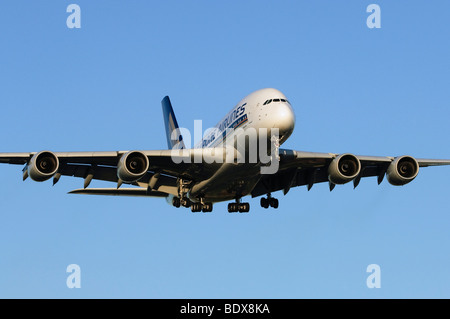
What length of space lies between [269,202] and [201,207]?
14.5 ft

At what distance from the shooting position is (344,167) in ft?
141

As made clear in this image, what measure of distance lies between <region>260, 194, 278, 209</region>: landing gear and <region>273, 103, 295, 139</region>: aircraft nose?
969cm

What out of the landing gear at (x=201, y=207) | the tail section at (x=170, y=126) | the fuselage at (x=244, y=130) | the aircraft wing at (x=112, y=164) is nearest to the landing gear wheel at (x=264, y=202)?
the fuselage at (x=244, y=130)

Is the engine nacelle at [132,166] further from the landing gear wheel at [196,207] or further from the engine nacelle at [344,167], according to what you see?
the engine nacelle at [344,167]

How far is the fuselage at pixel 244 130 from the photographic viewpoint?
37906 millimetres

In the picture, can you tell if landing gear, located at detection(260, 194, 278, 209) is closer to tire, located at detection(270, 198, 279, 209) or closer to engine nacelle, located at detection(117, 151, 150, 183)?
tire, located at detection(270, 198, 279, 209)

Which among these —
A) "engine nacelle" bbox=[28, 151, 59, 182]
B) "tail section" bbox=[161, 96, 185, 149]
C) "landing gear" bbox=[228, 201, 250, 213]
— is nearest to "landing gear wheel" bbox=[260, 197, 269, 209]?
"landing gear" bbox=[228, 201, 250, 213]

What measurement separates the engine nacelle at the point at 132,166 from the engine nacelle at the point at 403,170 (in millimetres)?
14385

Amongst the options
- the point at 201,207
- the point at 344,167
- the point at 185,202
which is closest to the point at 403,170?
the point at 344,167

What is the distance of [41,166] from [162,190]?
10.2 meters

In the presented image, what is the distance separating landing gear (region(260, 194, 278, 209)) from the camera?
47125 millimetres

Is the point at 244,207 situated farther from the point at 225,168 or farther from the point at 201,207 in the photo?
the point at 225,168

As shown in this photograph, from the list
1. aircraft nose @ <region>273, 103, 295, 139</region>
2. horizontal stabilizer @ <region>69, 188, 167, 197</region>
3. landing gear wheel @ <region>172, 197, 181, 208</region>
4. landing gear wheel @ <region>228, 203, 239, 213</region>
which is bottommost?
landing gear wheel @ <region>228, 203, 239, 213</region>
